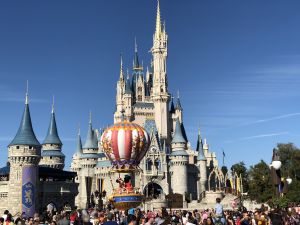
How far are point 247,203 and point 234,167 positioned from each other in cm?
3114

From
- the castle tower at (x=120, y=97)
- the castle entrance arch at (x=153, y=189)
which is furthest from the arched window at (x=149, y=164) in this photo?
the castle tower at (x=120, y=97)

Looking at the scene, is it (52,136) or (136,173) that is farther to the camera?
(136,173)

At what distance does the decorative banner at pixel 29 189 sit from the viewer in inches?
1703

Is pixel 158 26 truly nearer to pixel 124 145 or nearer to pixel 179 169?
pixel 179 169

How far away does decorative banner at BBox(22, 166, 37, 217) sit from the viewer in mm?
43250

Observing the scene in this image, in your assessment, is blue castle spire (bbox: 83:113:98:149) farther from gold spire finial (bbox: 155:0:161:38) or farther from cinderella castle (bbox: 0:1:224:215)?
gold spire finial (bbox: 155:0:161:38)

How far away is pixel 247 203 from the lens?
5178 centimetres

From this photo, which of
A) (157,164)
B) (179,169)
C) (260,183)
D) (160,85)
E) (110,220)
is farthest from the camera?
(160,85)

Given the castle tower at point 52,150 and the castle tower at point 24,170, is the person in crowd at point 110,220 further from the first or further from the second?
the castle tower at point 52,150

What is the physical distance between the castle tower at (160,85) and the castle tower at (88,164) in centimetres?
1096

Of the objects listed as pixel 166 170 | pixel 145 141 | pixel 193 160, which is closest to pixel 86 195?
pixel 166 170

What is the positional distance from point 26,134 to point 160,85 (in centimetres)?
3339

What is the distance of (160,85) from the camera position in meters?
75.4

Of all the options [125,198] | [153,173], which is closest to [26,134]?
[125,198]
